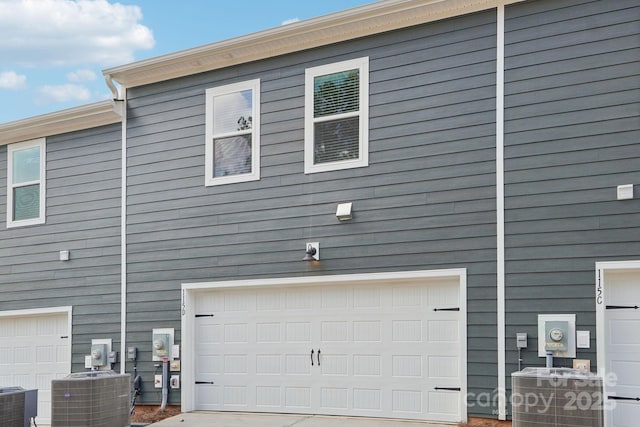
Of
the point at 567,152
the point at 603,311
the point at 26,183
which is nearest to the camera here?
the point at 603,311

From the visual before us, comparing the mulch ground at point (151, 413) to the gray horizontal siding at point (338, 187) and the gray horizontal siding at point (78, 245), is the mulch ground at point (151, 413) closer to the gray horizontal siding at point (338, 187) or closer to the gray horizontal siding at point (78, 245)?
the gray horizontal siding at point (338, 187)

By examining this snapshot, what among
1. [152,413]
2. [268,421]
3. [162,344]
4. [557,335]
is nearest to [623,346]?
[557,335]

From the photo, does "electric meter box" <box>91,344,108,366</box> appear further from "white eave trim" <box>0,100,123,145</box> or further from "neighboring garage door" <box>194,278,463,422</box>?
"white eave trim" <box>0,100,123,145</box>

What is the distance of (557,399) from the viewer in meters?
5.86

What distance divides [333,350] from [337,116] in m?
2.92

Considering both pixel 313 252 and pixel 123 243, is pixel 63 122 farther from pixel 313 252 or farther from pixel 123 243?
pixel 313 252

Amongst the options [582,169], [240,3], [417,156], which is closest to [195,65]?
[417,156]

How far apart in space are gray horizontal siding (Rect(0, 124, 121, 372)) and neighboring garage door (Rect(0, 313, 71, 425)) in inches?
10.2

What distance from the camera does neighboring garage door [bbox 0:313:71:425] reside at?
10633mm

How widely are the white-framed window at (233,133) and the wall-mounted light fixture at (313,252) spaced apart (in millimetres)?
1255

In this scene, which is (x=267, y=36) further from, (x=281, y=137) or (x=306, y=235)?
(x=306, y=235)

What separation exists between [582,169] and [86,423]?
19.4 feet

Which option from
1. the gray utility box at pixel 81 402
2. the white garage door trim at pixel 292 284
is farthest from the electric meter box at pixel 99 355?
the gray utility box at pixel 81 402

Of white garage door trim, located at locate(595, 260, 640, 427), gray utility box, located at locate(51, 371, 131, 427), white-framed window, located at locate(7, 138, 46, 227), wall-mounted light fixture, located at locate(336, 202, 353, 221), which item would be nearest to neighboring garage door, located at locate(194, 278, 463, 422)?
wall-mounted light fixture, located at locate(336, 202, 353, 221)
